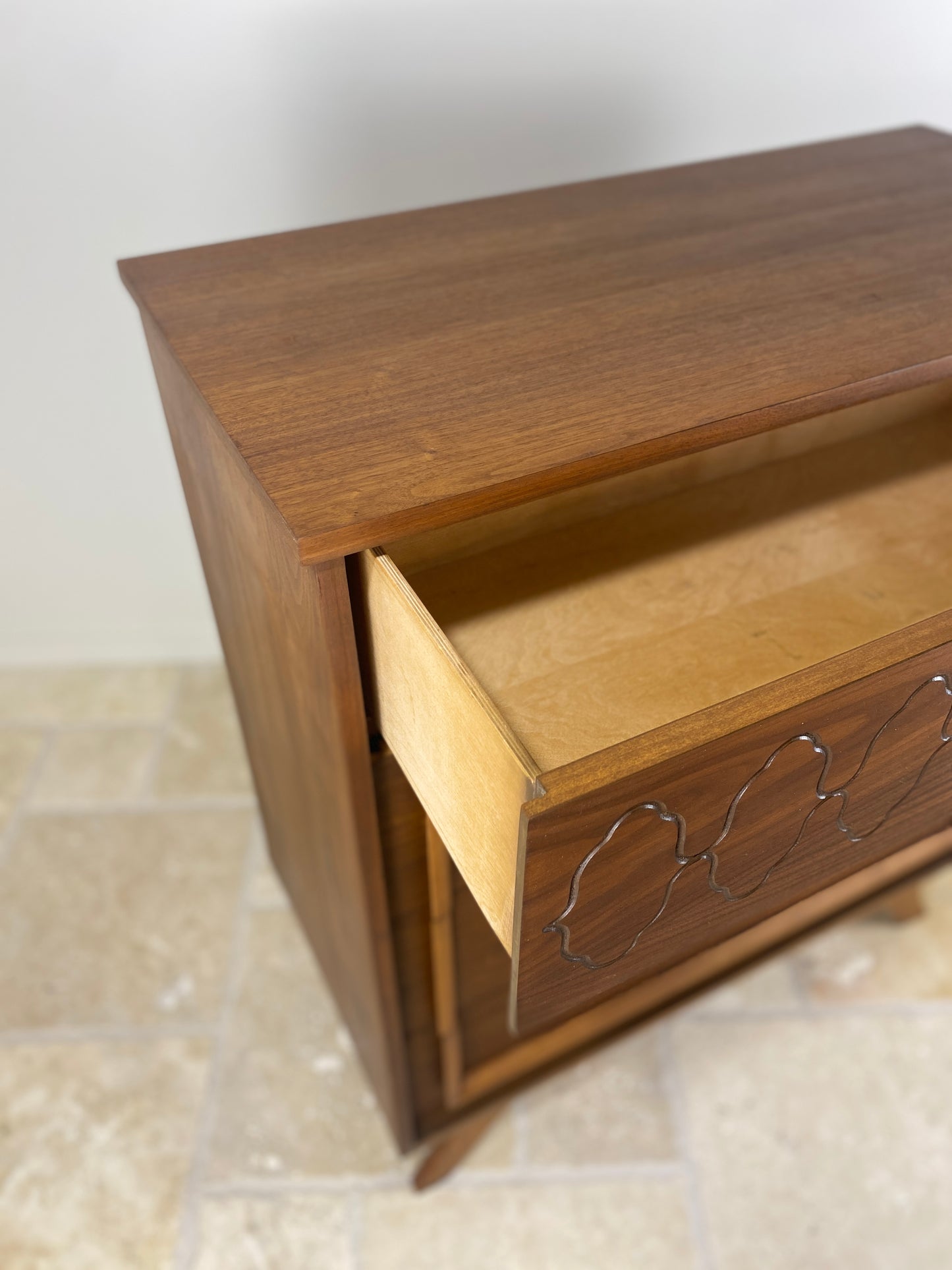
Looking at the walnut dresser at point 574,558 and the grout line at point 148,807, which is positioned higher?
the walnut dresser at point 574,558

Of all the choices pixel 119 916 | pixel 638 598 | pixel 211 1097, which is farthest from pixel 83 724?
pixel 638 598

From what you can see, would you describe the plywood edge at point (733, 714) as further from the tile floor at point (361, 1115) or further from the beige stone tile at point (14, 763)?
the beige stone tile at point (14, 763)

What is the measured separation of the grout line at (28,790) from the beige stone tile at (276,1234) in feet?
1.96

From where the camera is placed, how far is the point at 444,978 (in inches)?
32.3

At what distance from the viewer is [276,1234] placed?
99 centimetres

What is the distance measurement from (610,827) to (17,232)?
1098 mm

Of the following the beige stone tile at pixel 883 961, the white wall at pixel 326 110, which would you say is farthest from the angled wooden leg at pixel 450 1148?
the white wall at pixel 326 110

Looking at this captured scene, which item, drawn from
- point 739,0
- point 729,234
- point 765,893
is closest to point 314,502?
point 765,893

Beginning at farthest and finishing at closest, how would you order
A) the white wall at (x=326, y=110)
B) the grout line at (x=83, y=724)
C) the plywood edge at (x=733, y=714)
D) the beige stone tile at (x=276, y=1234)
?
the grout line at (x=83, y=724) → the white wall at (x=326, y=110) → the beige stone tile at (x=276, y=1234) → the plywood edge at (x=733, y=714)

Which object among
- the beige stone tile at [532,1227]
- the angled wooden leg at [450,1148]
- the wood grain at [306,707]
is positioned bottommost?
the beige stone tile at [532,1227]

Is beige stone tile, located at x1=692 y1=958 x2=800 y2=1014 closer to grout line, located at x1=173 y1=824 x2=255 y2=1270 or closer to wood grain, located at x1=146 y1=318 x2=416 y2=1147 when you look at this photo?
wood grain, located at x1=146 y1=318 x2=416 y2=1147

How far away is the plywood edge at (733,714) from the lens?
439 mm

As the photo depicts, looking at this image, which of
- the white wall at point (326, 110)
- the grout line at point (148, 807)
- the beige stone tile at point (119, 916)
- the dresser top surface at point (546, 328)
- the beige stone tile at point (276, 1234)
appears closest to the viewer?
the dresser top surface at point (546, 328)

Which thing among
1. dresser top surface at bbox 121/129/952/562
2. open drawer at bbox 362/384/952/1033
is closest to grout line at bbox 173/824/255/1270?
open drawer at bbox 362/384/952/1033
